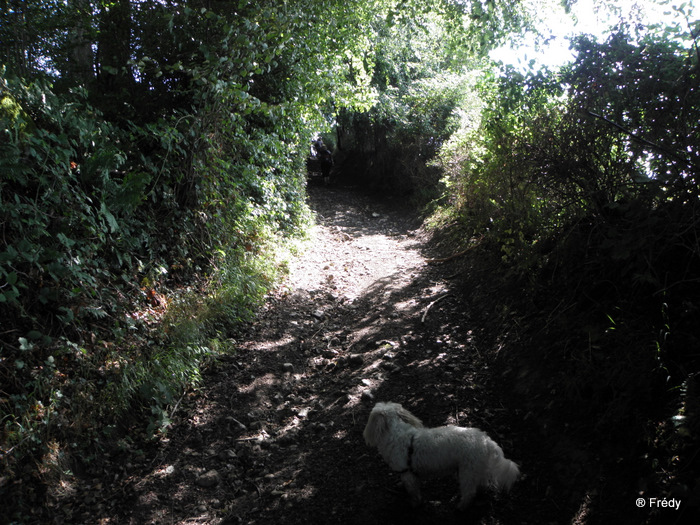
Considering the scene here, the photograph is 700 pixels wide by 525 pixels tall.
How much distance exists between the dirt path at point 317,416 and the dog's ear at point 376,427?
0.47m

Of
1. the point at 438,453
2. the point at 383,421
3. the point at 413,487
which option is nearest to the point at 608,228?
the point at 438,453

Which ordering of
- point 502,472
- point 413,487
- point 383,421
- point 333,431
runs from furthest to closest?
1. point 333,431
2. point 383,421
3. point 413,487
4. point 502,472

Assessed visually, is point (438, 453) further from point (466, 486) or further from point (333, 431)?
point (333, 431)

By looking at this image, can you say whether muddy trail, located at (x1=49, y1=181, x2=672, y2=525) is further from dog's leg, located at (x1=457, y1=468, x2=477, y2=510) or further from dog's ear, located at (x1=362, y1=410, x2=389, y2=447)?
dog's ear, located at (x1=362, y1=410, x2=389, y2=447)

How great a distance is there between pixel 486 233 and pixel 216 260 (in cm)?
500

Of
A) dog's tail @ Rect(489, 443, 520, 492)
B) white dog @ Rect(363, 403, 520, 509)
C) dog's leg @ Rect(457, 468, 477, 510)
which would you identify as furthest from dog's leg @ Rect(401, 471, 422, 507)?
dog's tail @ Rect(489, 443, 520, 492)

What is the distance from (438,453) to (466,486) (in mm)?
300

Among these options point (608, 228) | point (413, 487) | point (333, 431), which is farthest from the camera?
point (333, 431)

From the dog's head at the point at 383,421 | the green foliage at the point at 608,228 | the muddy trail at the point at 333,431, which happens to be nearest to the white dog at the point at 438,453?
the dog's head at the point at 383,421

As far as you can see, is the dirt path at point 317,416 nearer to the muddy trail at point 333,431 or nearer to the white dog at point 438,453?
the muddy trail at point 333,431

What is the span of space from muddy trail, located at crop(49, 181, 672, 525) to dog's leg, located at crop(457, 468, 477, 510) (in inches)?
3.6

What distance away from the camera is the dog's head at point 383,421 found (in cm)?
317

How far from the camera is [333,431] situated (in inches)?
161

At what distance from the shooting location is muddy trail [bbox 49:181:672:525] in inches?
122
